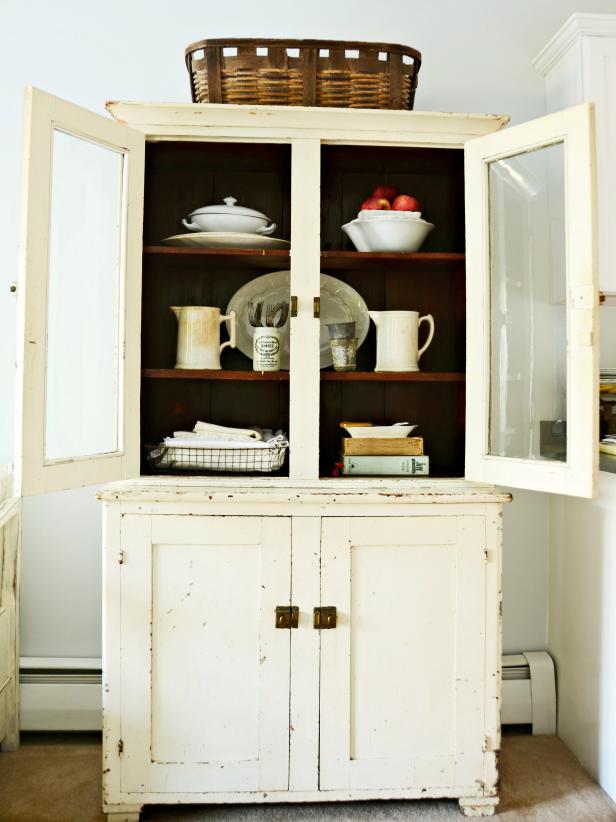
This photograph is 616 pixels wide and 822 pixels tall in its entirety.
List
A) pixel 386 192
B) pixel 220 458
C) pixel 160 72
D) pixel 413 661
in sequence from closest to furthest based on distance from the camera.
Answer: pixel 413 661
pixel 220 458
pixel 386 192
pixel 160 72

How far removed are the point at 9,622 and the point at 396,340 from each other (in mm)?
1454

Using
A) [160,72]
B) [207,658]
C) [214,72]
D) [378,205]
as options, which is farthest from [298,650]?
[160,72]

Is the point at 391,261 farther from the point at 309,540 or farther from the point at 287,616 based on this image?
the point at 287,616

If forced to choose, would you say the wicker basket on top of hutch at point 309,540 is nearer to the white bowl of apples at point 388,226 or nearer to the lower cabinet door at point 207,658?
the lower cabinet door at point 207,658

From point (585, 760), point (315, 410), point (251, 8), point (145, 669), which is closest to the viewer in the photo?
point (145, 669)

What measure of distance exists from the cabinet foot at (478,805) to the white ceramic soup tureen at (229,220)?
1660mm

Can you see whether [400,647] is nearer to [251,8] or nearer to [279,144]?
[279,144]

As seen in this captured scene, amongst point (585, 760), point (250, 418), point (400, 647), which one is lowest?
point (585, 760)

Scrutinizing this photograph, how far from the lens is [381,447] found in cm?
194

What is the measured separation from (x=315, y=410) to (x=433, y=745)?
94cm

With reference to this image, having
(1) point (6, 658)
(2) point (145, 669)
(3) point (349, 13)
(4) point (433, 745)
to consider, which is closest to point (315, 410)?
(2) point (145, 669)

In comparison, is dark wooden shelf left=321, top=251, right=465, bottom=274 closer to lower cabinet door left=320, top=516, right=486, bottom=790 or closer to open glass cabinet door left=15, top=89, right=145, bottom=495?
open glass cabinet door left=15, top=89, right=145, bottom=495

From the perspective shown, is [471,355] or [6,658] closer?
[471,355]

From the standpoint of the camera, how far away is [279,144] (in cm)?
191
